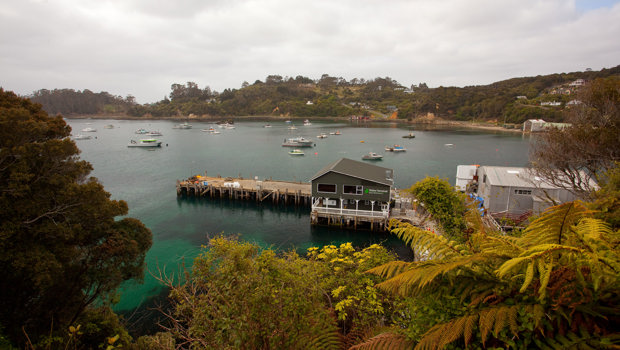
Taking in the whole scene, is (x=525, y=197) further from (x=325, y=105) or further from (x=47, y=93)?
(x=47, y=93)

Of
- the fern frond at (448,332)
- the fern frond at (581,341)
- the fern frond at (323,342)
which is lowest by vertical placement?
the fern frond at (323,342)

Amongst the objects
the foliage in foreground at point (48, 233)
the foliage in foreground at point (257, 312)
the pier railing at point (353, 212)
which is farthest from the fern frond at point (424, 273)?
the pier railing at point (353, 212)

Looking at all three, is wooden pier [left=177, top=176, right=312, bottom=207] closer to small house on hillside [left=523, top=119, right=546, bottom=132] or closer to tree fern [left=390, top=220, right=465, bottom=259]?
tree fern [left=390, top=220, right=465, bottom=259]

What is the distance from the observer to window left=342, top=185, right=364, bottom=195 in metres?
28.8

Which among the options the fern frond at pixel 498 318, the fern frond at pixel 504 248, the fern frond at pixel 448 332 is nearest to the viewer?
the fern frond at pixel 498 318

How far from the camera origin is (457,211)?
19.9m

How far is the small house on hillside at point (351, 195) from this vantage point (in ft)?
93.1

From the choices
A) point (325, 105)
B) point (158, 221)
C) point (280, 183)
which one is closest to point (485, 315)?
point (158, 221)

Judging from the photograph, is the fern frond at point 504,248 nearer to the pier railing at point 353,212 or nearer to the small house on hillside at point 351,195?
the small house on hillside at point 351,195

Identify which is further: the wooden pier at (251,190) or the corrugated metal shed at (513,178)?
the wooden pier at (251,190)

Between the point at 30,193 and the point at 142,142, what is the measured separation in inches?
3323

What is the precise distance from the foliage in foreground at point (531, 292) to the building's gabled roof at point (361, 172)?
24.3 metres

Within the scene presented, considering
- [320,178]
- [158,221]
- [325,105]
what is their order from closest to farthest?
1. [320,178]
2. [158,221]
3. [325,105]

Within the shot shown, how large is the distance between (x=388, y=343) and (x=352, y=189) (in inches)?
977
